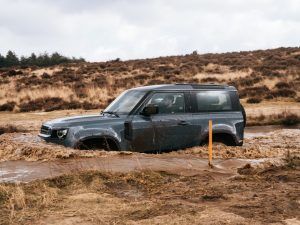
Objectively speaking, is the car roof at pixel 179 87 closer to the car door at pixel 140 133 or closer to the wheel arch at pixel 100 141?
the car door at pixel 140 133

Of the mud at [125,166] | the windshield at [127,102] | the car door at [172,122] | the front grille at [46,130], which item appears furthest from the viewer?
the windshield at [127,102]

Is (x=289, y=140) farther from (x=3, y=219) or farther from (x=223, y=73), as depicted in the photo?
(x=223, y=73)

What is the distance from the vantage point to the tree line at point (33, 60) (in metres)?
68.9

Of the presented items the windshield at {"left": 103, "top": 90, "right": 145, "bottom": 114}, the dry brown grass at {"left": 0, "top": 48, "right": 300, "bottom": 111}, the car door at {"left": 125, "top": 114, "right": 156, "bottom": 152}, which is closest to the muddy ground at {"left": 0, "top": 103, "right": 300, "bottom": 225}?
the car door at {"left": 125, "top": 114, "right": 156, "bottom": 152}

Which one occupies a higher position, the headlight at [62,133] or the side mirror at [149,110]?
the side mirror at [149,110]

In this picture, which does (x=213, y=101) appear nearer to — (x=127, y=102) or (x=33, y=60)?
(x=127, y=102)

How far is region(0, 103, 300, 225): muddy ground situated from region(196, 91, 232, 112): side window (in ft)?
2.62

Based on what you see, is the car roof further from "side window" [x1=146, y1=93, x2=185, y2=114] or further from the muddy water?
the muddy water

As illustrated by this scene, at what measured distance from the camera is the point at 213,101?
11.1m

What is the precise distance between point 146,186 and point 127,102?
3.01 metres

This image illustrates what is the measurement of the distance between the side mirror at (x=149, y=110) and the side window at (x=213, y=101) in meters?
1.07

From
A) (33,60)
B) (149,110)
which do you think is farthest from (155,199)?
(33,60)

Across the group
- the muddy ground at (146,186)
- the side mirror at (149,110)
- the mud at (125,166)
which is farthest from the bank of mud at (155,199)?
the side mirror at (149,110)

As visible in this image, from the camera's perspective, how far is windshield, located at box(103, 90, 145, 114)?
10.5m
